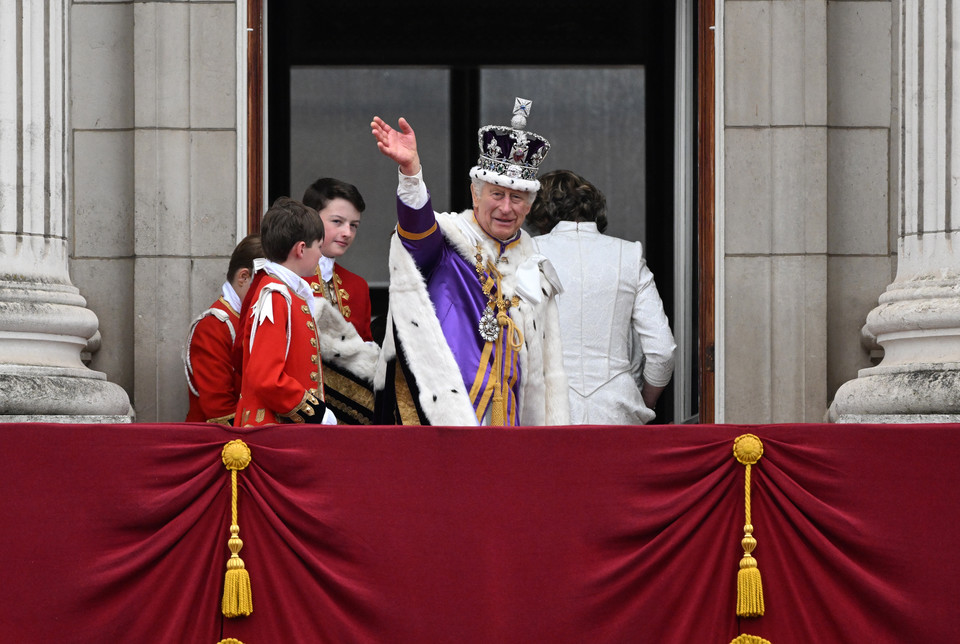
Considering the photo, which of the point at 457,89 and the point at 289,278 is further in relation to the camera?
the point at 457,89

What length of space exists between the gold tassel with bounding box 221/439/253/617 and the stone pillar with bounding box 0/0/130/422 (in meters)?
1.41

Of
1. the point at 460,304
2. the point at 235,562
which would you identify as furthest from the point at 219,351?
the point at 235,562

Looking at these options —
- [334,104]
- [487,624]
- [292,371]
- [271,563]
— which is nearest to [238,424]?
[292,371]

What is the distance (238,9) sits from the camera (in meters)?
8.13

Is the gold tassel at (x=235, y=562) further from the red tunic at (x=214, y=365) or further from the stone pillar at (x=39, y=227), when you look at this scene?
the red tunic at (x=214, y=365)

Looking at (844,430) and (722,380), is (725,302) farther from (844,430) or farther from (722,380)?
(844,430)

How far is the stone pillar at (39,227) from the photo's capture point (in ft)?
20.7

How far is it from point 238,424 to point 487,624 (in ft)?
4.62

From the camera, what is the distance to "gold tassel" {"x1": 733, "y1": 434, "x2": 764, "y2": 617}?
4957mm

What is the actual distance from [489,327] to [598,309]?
128cm

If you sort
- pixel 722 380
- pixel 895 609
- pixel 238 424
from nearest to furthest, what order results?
pixel 895 609, pixel 238 424, pixel 722 380

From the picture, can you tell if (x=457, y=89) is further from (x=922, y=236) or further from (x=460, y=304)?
(x=460, y=304)

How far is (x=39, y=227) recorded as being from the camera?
6555mm

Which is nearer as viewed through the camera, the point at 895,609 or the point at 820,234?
the point at 895,609
